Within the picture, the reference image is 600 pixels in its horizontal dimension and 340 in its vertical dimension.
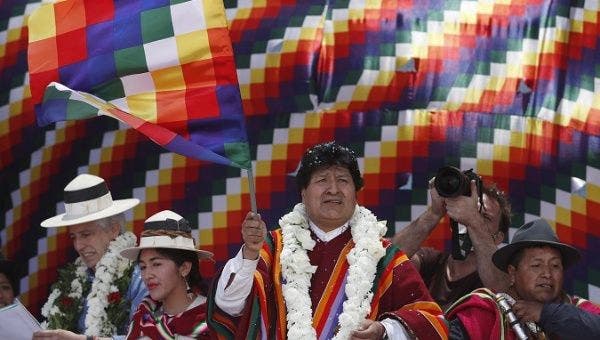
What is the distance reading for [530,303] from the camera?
21.9 feet

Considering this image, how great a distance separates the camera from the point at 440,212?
24.2 ft

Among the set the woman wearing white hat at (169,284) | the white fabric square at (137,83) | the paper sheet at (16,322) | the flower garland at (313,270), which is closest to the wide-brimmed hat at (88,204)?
the woman wearing white hat at (169,284)

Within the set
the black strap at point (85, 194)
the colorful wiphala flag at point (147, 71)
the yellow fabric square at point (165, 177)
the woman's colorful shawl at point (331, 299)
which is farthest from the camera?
the yellow fabric square at point (165, 177)

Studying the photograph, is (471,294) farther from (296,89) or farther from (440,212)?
(296,89)

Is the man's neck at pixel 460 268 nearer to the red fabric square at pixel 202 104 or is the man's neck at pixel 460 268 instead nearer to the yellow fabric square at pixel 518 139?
the yellow fabric square at pixel 518 139

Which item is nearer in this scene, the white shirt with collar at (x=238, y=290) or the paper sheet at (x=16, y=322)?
the white shirt with collar at (x=238, y=290)

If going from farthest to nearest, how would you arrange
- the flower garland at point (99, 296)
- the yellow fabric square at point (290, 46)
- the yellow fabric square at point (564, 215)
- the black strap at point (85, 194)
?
the yellow fabric square at point (290, 46), the yellow fabric square at point (564, 215), the black strap at point (85, 194), the flower garland at point (99, 296)

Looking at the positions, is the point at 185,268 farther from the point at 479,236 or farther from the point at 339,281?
the point at 479,236

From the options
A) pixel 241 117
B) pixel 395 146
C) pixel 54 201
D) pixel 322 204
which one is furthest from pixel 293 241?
pixel 54 201

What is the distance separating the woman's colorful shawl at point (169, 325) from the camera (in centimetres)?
712

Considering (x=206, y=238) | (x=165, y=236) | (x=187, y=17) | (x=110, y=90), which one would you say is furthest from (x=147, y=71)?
(x=206, y=238)

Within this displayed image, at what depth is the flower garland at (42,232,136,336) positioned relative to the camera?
770 centimetres

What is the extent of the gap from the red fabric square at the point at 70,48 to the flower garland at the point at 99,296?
1.52m

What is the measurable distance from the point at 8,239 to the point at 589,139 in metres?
3.78
